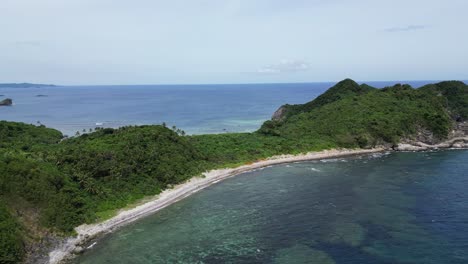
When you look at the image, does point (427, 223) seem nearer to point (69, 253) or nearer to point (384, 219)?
point (384, 219)

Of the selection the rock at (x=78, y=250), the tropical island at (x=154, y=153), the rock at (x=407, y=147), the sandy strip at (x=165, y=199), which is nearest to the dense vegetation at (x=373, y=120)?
the tropical island at (x=154, y=153)

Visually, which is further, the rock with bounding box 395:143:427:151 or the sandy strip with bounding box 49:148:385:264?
the rock with bounding box 395:143:427:151

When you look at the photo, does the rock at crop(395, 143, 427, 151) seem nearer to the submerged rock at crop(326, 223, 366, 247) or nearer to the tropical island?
the tropical island

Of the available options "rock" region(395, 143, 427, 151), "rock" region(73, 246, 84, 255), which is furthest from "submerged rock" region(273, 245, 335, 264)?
"rock" region(395, 143, 427, 151)

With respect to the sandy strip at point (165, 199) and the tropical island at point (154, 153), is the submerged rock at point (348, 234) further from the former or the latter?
the tropical island at point (154, 153)

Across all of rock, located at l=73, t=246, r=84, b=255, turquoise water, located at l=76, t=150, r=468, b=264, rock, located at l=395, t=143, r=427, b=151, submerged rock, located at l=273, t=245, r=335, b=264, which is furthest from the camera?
rock, located at l=395, t=143, r=427, b=151

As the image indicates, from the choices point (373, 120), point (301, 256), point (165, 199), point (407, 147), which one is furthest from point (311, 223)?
point (373, 120)
